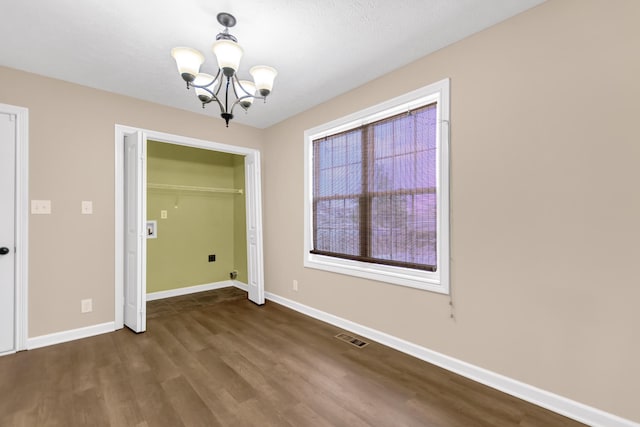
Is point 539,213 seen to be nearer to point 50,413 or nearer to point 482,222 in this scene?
point 482,222

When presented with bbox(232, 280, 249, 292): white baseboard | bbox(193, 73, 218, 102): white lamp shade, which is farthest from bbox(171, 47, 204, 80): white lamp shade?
bbox(232, 280, 249, 292): white baseboard

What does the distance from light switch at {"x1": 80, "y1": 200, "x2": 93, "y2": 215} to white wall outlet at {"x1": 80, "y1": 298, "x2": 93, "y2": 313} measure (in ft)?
3.08

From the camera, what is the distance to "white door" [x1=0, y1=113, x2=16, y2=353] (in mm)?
2703

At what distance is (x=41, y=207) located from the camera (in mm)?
2885

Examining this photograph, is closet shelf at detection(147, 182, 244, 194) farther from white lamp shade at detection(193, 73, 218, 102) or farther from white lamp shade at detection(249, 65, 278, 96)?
white lamp shade at detection(249, 65, 278, 96)

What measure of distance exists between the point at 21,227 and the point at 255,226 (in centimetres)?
243

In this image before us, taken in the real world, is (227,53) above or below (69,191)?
above

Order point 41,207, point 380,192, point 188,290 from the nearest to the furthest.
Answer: point 41,207 < point 380,192 < point 188,290

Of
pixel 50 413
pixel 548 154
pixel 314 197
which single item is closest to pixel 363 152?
pixel 314 197

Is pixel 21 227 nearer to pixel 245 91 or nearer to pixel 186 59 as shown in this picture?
pixel 186 59

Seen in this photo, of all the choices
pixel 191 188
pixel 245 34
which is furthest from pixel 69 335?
pixel 245 34

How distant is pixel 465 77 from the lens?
7.68 ft

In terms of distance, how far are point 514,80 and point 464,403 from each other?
230 centimetres

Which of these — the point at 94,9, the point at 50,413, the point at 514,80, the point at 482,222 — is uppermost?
the point at 94,9
